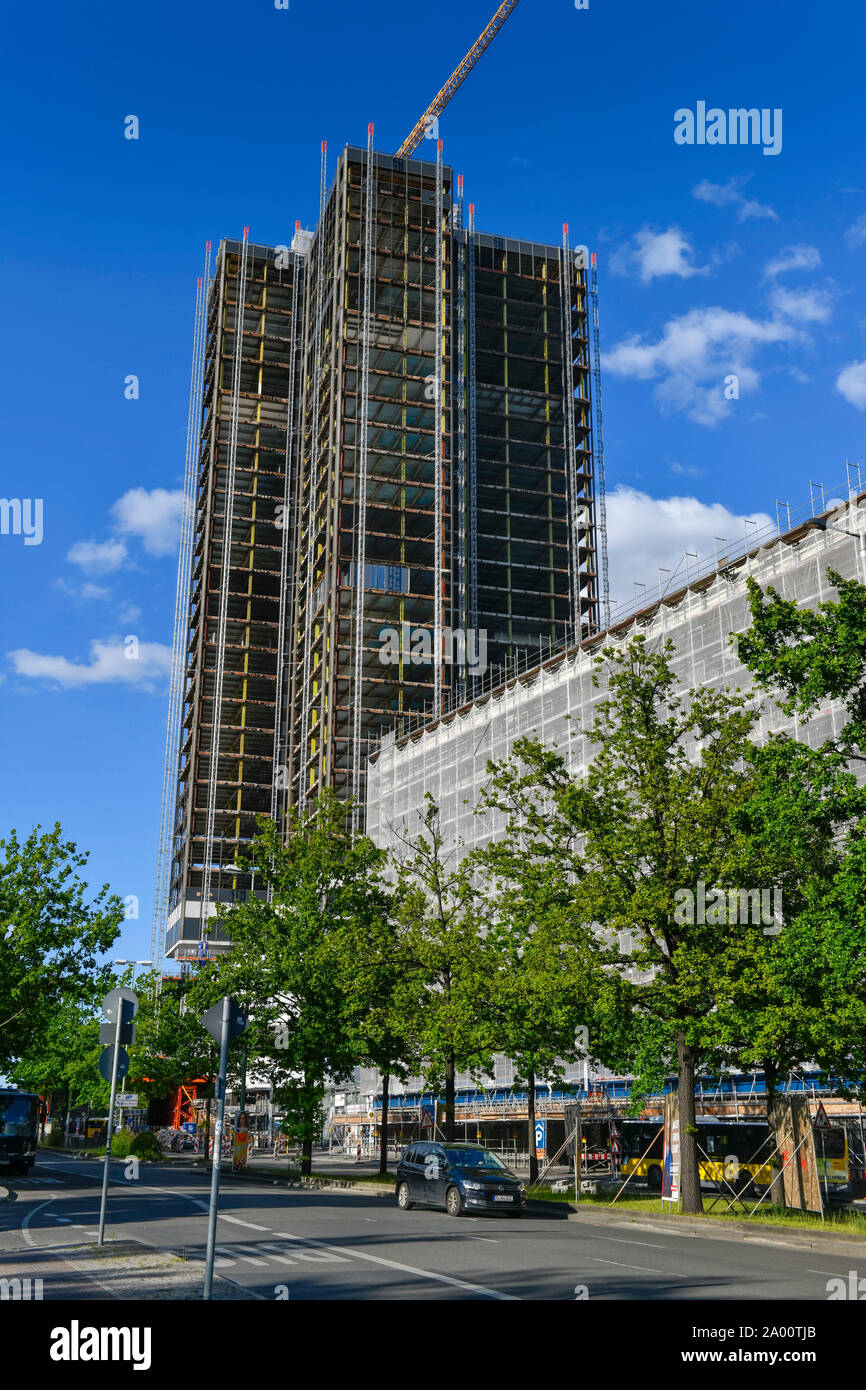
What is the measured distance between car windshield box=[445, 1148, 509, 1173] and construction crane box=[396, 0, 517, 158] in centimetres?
12799

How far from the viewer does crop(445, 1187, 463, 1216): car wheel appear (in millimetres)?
24281

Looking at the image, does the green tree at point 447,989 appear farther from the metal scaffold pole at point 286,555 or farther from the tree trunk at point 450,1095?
the metal scaffold pole at point 286,555

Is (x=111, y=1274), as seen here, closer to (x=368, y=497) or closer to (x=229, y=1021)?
(x=229, y=1021)

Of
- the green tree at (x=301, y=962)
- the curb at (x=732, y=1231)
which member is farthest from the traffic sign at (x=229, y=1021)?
the green tree at (x=301, y=962)

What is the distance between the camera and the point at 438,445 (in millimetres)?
100812

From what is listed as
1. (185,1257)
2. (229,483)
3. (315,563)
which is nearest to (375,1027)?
(185,1257)

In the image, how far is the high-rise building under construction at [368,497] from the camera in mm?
97812

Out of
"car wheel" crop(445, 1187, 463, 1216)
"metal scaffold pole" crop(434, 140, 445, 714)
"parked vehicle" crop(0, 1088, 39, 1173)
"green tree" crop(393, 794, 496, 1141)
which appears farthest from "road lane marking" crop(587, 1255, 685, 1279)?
"metal scaffold pole" crop(434, 140, 445, 714)

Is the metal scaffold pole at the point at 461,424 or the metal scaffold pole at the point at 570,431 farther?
the metal scaffold pole at the point at 570,431

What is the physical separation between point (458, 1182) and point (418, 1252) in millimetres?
7593

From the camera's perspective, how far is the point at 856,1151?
3844 cm

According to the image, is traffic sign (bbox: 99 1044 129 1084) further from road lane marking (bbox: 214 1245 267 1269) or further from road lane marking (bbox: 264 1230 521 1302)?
road lane marking (bbox: 264 1230 521 1302)

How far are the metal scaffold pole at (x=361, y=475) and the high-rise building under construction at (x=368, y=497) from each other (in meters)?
0.28
